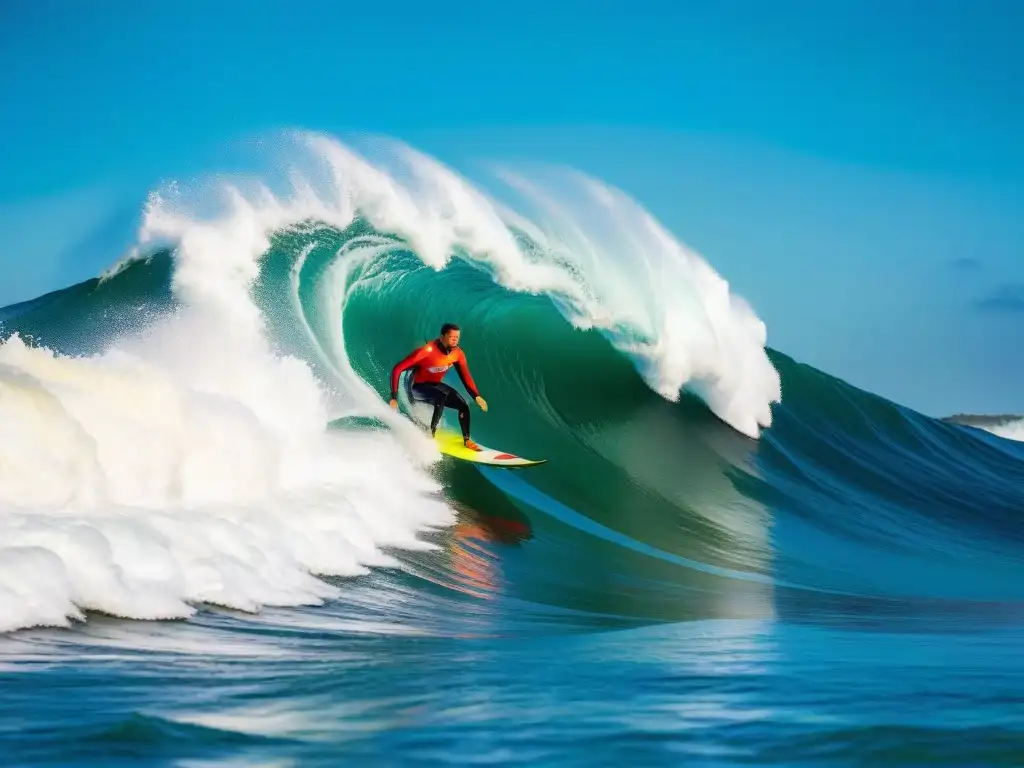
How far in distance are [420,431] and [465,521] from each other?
1179 mm

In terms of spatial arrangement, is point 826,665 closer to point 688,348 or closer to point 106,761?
point 106,761

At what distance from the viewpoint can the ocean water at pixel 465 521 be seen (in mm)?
3248

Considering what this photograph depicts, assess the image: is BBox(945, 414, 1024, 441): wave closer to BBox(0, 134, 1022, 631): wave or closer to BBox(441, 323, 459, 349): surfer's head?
BBox(0, 134, 1022, 631): wave

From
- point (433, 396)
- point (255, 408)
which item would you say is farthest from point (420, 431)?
point (255, 408)

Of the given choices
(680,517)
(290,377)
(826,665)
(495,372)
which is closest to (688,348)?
(495,372)

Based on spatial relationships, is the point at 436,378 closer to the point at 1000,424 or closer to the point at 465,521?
the point at 465,521

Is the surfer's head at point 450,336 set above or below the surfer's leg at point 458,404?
above

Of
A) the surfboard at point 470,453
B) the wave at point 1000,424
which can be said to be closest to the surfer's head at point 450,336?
the surfboard at point 470,453

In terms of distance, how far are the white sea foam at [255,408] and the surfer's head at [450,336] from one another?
72cm

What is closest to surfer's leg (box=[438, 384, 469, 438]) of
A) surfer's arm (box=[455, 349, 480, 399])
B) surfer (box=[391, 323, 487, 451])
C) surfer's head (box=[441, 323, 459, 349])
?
surfer (box=[391, 323, 487, 451])

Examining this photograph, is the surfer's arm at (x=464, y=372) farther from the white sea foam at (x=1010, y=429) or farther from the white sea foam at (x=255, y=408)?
the white sea foam at (x=1010, y=429)

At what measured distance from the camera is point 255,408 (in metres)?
8.28

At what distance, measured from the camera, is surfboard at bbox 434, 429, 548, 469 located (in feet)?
29.8

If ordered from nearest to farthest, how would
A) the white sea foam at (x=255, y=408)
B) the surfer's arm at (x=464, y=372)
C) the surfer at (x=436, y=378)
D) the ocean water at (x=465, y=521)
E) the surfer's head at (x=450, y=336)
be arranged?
the ocean water at (x=465, y=521) → the white sea foam at (x=255, y=408) → the surfer's head at (x=450, y=336) → the surfer at (x=436, y=378) → the surfer's arm at (x=464, y=372)
